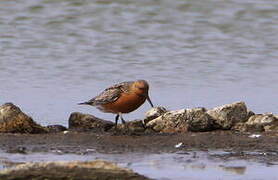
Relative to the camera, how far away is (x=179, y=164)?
11656 millimetres

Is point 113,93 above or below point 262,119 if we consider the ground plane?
above

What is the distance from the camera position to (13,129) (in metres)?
13.4

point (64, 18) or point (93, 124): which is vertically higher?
point (64, 18)

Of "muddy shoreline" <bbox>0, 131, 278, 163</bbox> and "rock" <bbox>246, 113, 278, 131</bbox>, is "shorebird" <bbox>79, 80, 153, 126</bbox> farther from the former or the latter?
Answer: "rock" <bbox>246, 113, 278, 131</bbox>

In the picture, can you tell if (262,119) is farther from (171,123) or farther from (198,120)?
(171,123)

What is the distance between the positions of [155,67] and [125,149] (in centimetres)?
722

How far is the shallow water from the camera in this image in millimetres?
11062

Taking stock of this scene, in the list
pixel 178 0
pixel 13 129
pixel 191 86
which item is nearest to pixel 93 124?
pixel 13 129

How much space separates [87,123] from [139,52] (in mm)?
7537

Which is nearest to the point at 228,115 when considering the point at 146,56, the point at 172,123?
the point at 172,123

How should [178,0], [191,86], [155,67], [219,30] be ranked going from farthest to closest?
1. [178,0]
2. [219,30]
3. [155,67]
4. [191,86]

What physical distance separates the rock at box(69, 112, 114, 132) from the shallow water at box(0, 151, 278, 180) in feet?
5.28

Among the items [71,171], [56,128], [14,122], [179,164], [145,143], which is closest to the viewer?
[71,171]

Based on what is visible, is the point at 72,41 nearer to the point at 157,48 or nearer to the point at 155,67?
the point at 157,48
